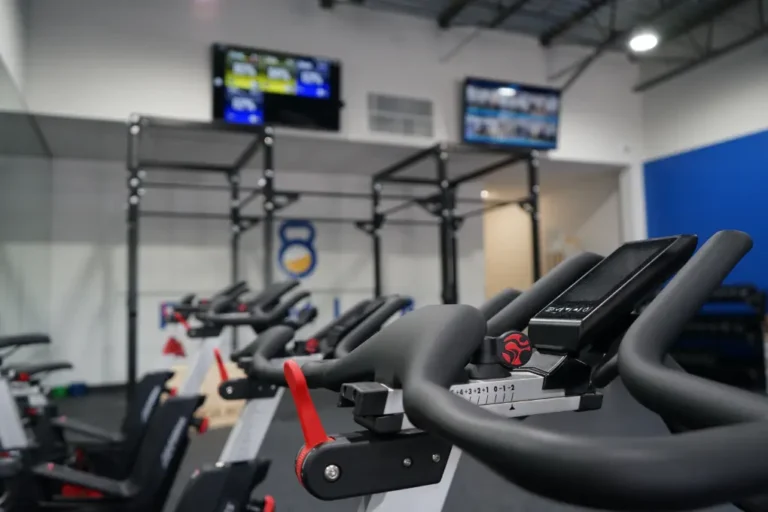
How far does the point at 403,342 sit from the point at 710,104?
713 centimetres

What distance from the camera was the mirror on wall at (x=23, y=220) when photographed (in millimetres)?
3836

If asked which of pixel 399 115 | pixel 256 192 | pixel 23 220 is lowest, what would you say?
pixel 23 220

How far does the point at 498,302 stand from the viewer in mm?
990

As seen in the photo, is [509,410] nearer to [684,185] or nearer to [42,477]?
[42,477]

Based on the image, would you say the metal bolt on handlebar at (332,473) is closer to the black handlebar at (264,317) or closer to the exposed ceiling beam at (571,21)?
the black handlebar at (264,317)

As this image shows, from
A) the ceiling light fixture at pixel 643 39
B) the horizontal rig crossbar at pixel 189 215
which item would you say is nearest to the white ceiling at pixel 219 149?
the horizontal rig crossbar at pixel 189 215

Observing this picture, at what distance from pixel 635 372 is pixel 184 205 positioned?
6.16 metres

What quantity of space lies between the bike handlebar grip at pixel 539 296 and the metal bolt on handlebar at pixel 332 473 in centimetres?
31

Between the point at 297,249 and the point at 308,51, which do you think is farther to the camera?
the point at 297,249

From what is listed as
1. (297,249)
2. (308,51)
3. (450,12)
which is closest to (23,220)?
(297,249)

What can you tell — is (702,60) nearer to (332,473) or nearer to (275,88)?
(275,88)

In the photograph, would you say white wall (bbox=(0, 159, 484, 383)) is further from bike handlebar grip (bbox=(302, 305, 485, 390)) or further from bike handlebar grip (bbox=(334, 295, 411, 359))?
bike handlebar grip (bbox=(302, 305, 485, 390))

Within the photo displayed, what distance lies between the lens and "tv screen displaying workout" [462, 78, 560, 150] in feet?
19.7

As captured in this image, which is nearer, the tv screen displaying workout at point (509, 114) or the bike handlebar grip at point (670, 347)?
the bike handlebar grip at point (670, 347)
